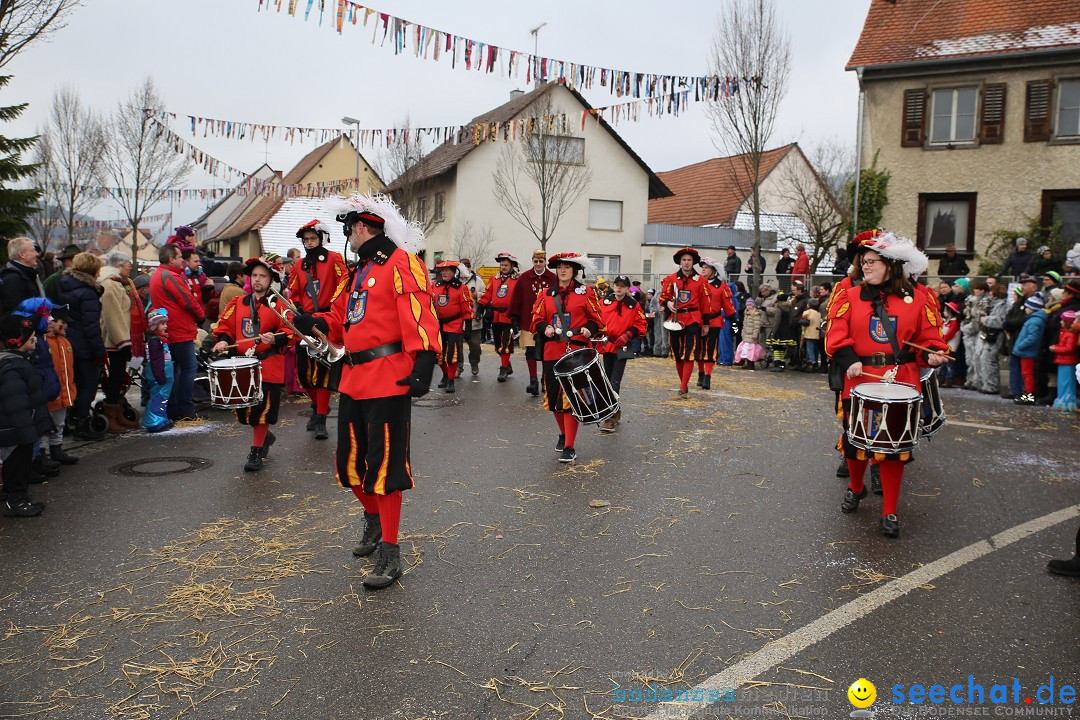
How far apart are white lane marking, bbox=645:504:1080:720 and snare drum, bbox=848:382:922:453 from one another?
801 mm

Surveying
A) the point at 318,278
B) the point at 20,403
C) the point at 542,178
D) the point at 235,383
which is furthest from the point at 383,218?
the point at 542,178

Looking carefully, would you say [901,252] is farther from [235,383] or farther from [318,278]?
[235,383]

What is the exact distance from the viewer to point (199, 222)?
66.4 m

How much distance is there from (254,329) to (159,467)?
1.57 meters

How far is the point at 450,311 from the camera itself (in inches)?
498

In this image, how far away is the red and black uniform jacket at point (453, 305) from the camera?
41.5 feet

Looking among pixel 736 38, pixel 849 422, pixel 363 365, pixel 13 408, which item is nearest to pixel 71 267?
pixel 13 408

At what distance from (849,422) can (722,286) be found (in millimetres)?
7201

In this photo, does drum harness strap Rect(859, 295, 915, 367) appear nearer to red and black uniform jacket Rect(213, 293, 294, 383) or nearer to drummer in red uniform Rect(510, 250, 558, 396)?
red and black uniform jacket Rect(213, 293, 294, 383)

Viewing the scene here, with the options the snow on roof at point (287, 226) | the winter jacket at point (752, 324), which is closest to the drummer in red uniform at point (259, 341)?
the winter jacket at point (752, 324)

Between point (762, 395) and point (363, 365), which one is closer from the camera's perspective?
point (363, 365)

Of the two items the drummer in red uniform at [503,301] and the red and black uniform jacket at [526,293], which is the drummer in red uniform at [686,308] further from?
the drummer in red uniform at [503,301]

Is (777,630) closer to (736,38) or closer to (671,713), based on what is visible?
(671,713)

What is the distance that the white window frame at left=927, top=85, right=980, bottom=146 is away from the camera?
21.8m
